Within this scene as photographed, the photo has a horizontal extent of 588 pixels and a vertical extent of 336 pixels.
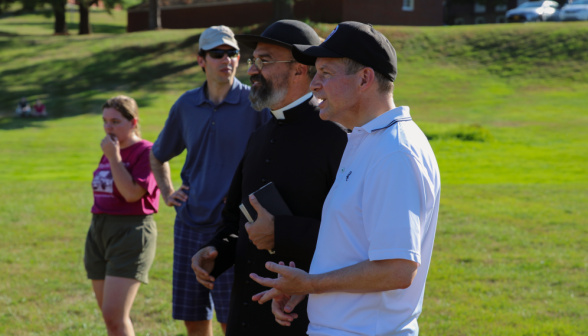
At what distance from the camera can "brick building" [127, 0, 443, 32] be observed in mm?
40156

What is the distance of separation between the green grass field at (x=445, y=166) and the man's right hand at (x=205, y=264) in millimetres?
2532

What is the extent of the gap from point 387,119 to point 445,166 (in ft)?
46.2

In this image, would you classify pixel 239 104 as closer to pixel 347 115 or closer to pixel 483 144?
pixel 347 115

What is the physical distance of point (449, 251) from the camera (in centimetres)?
807

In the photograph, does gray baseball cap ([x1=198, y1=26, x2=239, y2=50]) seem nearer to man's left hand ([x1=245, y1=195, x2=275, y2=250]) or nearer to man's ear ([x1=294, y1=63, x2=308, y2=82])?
man's ear ([x1=294, y1=63, x2=308, y2=82])

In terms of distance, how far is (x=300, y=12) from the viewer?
135ft

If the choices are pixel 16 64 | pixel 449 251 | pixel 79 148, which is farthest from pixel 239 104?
pixel 16 64

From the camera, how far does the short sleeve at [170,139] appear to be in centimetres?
479

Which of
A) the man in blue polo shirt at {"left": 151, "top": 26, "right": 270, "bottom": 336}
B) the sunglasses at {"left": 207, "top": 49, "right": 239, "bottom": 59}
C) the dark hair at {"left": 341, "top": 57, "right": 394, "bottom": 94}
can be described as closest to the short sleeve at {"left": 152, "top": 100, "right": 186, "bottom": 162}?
the man in blue polo shirt at {"left": 151, "top": 26, "right": 270, "bottom": 336}

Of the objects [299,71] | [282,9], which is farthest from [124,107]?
[282,9]

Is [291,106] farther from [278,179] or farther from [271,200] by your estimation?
[271,200]

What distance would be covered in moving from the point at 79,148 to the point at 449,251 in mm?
15731

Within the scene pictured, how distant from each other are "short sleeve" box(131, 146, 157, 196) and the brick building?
35.8 metres

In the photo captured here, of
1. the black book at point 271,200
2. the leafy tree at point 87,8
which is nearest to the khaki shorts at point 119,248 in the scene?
the black book at point 271,200
